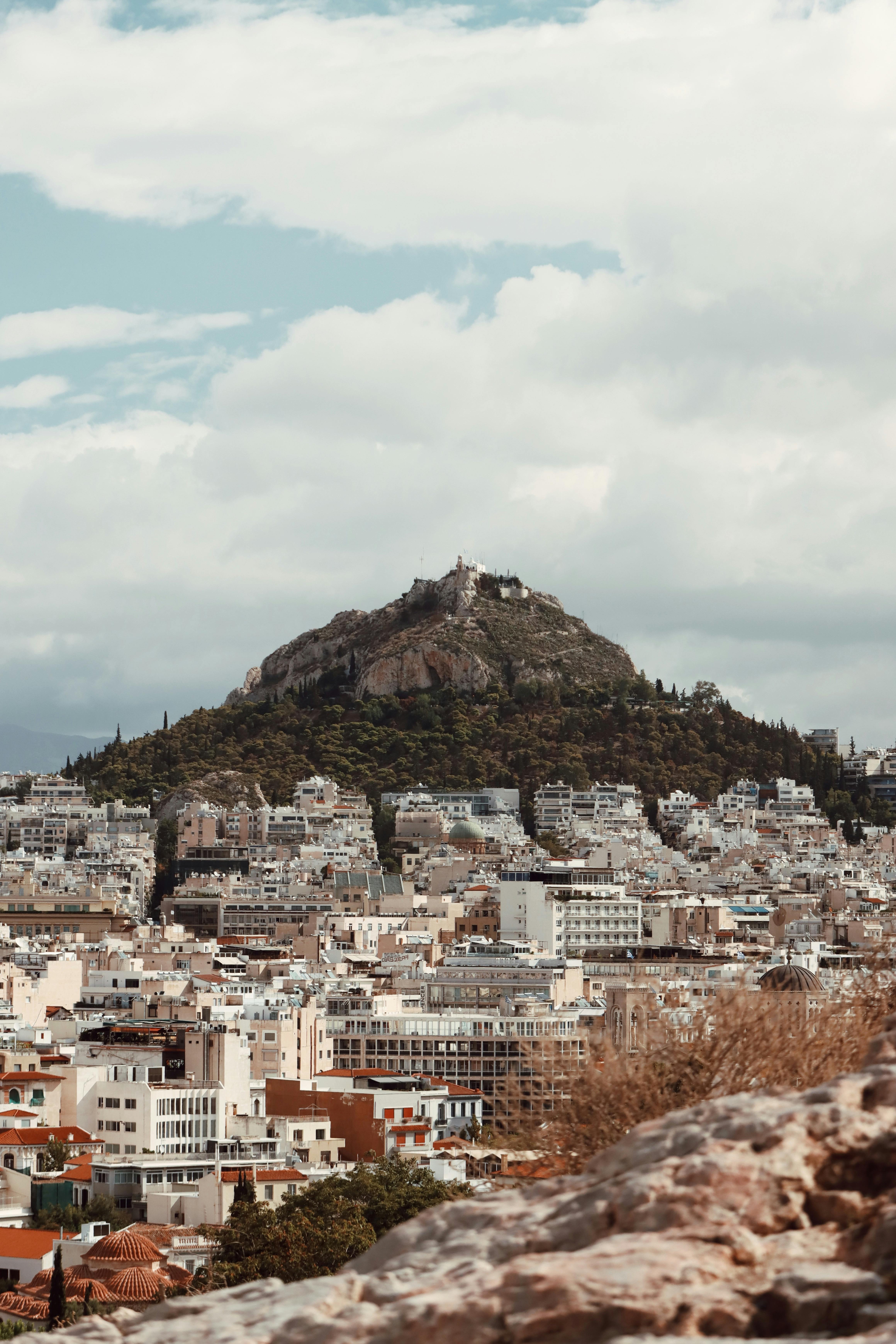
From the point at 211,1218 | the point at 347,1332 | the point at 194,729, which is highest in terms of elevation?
the point at 194,729

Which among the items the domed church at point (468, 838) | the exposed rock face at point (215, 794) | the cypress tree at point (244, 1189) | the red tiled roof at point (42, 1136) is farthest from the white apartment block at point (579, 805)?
the cypress tree at point (244, 1189)

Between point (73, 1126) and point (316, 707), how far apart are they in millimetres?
125487

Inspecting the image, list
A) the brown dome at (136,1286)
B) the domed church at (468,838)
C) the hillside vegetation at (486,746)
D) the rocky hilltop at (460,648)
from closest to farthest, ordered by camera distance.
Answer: the brown dome at (136,1286) < the domed church at (468,838) < the hillside vegetation at (486,746) < the rocky hilltop at (460,648)

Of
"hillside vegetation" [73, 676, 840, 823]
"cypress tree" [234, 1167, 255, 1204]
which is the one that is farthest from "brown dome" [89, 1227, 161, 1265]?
"hillside vegetation" [73, 676, 840, 823]

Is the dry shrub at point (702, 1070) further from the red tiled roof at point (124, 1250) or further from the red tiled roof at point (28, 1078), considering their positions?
the red tiled roof at point (28, 1078)

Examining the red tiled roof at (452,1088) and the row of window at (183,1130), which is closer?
the row of window at (183,1130)

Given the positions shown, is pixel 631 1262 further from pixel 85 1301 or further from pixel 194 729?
pixel 194 729

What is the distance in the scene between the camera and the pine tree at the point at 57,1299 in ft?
117

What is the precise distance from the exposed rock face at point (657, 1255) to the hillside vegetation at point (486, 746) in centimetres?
16068

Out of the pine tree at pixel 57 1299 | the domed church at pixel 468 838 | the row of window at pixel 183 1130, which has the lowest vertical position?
the pine tree at pixel 57 1299

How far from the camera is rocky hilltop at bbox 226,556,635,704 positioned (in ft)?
609

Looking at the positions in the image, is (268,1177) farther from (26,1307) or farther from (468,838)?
(468,838)

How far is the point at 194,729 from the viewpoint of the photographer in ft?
606

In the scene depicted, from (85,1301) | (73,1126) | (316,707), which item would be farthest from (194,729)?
(85,1301)
